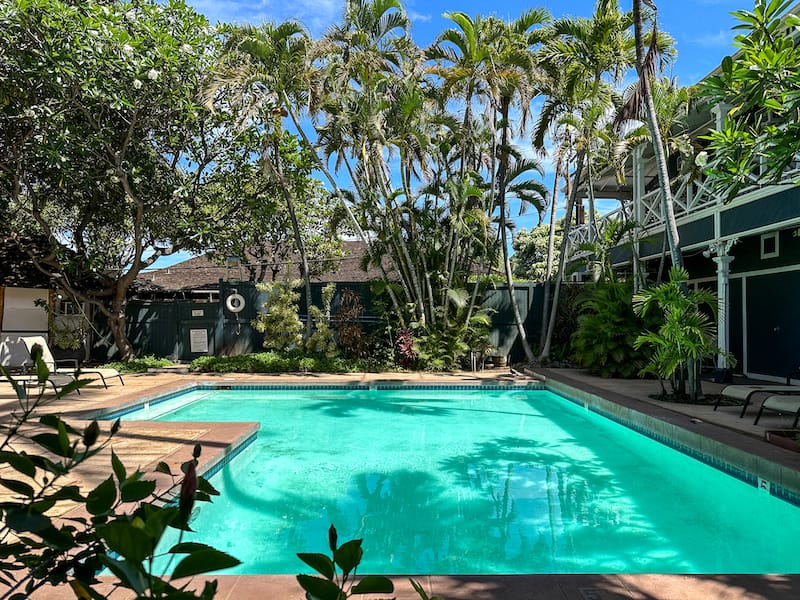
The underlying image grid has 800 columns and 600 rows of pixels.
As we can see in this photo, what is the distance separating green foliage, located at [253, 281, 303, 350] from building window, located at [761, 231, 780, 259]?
1010 centimetres

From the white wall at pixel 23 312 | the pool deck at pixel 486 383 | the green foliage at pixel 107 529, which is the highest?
the white wall at pixel 23 312

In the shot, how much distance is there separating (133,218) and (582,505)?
40.8 ft

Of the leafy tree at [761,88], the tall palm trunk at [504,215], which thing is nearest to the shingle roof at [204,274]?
the tall palm trunk at [504,215]

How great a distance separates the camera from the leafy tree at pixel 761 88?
351 centimetres

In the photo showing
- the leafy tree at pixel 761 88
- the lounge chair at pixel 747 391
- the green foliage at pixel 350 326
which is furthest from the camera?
the green foliage at pixel 350 326

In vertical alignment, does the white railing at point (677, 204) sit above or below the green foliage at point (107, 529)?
above

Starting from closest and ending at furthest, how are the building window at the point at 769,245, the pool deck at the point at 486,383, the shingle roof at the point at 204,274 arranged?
the pool deck at the point at 486,383 → the building window at the point at 769,245 → the shingle roof at the point at 204,274

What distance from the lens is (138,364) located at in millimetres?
12680

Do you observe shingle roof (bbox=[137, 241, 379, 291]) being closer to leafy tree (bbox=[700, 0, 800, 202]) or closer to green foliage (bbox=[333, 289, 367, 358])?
green foliage (bbox=[333, 289, 367, 358])

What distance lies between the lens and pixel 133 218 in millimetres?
13156

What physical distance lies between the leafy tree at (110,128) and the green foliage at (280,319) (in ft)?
7.51

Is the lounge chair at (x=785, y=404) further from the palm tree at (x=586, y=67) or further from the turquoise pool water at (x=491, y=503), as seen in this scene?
the palm tree at (x=586, y=67)

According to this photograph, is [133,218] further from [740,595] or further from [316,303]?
[740,595]

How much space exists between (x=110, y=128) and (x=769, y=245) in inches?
539
